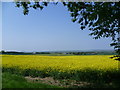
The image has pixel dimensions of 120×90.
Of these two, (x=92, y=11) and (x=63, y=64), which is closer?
(x=92, y=11)

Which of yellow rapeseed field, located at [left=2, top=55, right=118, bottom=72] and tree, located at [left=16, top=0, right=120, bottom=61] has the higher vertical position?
tree, located at [left=16, top=0, right=120, bottom=61]

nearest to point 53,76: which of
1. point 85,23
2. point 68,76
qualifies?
point 68,76

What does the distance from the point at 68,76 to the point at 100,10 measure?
400 cm

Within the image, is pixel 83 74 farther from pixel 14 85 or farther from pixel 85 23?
pixel 14 85

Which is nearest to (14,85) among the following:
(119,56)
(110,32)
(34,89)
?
(34,89)

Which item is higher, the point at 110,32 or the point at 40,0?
the point at 40,0

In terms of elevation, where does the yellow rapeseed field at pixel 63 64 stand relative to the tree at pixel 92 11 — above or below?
below

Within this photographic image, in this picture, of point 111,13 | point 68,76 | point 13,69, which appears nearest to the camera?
point 111,13

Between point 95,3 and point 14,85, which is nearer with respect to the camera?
point 14,85

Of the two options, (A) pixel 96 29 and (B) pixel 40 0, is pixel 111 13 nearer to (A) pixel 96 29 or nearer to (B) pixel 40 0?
(A) pixel 96 29

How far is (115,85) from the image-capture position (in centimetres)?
976

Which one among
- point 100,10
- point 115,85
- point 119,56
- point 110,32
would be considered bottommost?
point 115,85

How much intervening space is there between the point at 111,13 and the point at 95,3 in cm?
92

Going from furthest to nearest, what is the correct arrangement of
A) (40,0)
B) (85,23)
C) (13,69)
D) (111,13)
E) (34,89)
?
(13,69), (85,23), (111,13), (40,0), (34,89)
